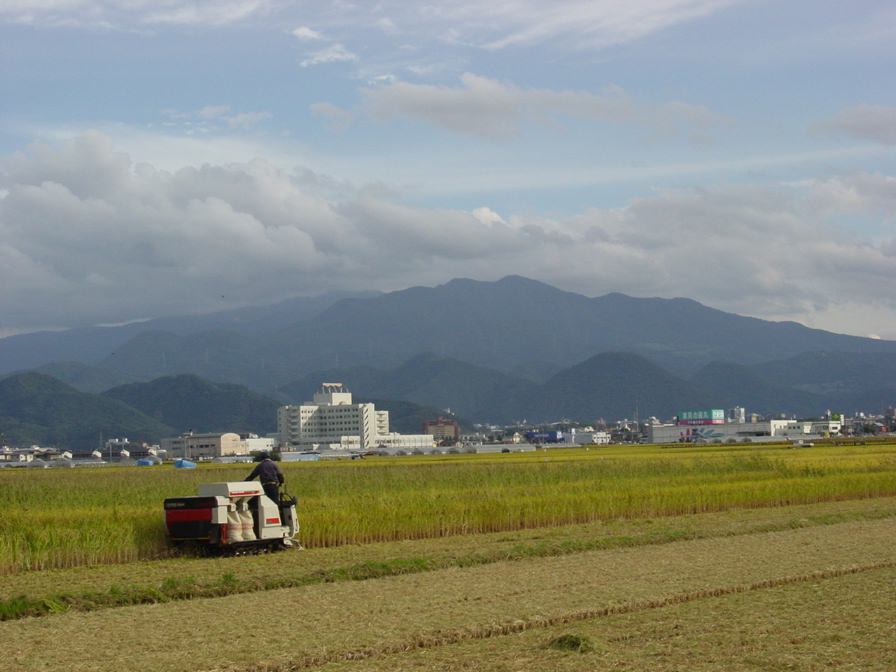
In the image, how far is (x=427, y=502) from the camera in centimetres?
2630

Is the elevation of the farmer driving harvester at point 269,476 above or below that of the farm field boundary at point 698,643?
above

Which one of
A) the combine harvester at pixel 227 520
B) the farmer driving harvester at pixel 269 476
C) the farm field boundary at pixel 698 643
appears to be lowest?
the farm field boundary at pixel 698 643

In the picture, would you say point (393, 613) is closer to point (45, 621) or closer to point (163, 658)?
point (163, 658)

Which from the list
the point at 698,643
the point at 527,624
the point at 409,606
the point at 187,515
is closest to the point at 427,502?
the point at 187,515

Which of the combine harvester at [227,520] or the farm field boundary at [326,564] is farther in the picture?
the combine harvester at [227,520]

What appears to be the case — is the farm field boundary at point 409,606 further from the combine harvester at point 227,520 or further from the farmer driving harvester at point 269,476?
the farmer driving harvester at point 269,476

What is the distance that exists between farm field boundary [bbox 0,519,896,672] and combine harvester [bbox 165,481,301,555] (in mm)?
3813

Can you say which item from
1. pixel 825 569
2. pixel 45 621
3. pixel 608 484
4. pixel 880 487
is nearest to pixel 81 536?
pixel 45 621

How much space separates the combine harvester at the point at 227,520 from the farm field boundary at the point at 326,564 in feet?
1.28

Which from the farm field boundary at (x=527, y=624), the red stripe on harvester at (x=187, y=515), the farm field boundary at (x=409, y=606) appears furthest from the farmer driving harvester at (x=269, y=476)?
the farm field boundary at (x=527, y=624)

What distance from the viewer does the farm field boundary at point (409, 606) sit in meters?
11.5

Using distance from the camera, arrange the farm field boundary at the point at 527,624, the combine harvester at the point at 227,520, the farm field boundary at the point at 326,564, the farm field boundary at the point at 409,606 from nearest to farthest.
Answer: the farm field boundary at the point at 527,624 → the farm field boundary at the point at 409,606 → the farm field boundary at the point at 326,564 → the combine harvester at the point at 227,520

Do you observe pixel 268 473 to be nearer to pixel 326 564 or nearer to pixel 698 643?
pixel 326 564

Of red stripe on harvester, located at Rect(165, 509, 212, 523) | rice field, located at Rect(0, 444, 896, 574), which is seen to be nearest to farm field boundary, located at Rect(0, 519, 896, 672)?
red stripe on harvester, located at Rect(165, 509, 212, 523)
